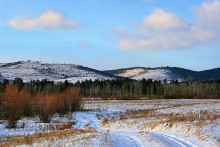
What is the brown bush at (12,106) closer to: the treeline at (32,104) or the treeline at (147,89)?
the treeline at (32,104)

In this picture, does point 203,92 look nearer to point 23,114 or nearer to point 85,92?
point 85,92

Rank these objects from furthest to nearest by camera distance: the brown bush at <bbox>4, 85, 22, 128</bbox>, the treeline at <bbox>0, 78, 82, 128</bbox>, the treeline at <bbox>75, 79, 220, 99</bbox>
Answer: the treeline at <bbox>75, 79, 220, 99</bbox> → the treeline at <bbox>0, 78, 82, 128</bbox> → the brown bush at <bbox>4, 85, 22, 128</bbox>

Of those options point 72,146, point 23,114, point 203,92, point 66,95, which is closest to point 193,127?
point 72,146

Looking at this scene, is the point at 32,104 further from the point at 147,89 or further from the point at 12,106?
the point at 147,89

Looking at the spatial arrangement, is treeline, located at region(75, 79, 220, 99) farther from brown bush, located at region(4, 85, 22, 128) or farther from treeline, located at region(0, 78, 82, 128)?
brown bush, located at region(4, 85, 22, 128)

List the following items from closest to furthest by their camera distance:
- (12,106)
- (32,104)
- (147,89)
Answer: (12,106) → (32,104) → (147,89)

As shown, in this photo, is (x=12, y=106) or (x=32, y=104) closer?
(x=12, y=106)

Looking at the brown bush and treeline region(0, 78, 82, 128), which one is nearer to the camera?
the brown bush

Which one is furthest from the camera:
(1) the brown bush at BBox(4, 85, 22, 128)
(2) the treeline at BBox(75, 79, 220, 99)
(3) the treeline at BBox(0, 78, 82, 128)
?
(2) the treeline at BBox(75, 79, 220, 99)

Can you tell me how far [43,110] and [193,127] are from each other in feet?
76.9

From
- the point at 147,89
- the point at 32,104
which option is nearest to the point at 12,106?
the point at 32,104

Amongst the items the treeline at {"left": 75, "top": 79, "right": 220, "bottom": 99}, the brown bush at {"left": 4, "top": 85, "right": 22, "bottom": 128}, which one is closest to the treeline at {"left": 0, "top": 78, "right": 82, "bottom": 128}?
the brown bush at {"left": 4, "top": 85, "right": 22, "bottom": 128}

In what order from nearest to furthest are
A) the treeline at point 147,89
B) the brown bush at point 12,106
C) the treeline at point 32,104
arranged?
1. the brown bush at point 12,106
2. the treeline at point 32,104
3. the treeline at point 147,89

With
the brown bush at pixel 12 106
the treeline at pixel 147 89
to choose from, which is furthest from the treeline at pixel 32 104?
the treeline at pixel 147 89
